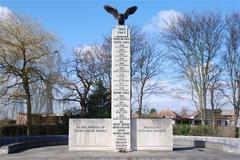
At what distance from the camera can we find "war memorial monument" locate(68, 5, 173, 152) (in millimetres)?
20906

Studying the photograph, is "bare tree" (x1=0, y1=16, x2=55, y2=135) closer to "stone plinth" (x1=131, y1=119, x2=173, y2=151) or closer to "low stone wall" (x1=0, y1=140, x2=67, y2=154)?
"low stone wall" (x1=0, y1=140, x2=67, y2=154)

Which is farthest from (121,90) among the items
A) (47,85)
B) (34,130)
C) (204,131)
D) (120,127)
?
(34,130)

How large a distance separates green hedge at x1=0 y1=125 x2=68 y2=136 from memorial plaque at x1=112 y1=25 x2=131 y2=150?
15.6m

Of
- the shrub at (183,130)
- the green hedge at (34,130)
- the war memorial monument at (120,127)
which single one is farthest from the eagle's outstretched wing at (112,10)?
the shrub at (183,130)

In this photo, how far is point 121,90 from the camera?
21094mm

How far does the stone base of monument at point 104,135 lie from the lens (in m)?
20.9

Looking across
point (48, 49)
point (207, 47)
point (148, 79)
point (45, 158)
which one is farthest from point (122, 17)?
point (148, 79)

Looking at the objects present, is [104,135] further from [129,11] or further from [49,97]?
[49,97]

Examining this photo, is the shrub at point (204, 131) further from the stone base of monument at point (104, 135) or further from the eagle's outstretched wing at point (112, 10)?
the eagle's outstretched wing at point (112, 10)

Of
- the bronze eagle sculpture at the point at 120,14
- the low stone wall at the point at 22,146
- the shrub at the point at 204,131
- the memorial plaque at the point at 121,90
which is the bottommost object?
the low stone wall at the point at 22,146

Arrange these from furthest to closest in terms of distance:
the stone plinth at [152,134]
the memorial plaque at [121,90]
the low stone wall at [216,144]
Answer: the stone plinth at [152,134] < the low stone wall at [216,144] < the memorial plaque at [121,90]

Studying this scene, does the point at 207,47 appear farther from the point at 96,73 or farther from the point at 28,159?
the point at 28,159

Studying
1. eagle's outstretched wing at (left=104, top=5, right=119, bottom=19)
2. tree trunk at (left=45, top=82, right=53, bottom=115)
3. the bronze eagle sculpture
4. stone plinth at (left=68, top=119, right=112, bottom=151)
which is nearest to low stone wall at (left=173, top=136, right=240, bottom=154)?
stone plinth at (left=68, top=119, right=112, bottom=151)

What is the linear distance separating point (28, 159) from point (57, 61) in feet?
58.1
